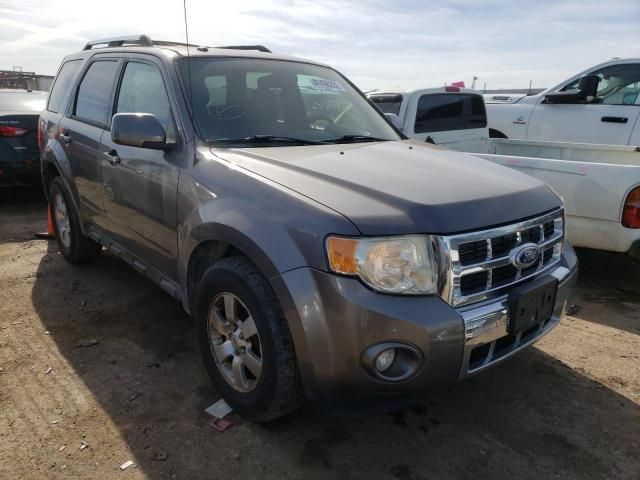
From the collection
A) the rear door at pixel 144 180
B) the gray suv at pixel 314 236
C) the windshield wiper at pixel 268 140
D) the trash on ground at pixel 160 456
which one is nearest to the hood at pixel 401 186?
the gray suv at pixel 314 236

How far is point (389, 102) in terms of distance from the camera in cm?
638

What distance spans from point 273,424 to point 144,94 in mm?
2186

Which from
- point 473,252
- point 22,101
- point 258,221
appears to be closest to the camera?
point 473,252

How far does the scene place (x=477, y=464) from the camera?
91.4 inches

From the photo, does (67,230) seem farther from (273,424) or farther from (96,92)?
(273,424)

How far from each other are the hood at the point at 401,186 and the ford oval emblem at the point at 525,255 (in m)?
0.14

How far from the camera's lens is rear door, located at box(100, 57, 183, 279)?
294 cm

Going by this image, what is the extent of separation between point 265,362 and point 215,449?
1.70 ft

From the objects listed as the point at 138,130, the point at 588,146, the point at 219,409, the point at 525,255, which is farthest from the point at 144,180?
the point at 588,146

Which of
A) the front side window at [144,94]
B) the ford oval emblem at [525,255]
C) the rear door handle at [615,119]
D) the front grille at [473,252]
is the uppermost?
the front side window at [144,94]

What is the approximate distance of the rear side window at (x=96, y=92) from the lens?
3.79 m

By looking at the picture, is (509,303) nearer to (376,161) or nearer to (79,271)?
(376,161)

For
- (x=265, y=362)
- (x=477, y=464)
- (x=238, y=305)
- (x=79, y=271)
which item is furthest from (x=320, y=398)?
(x=79, y=271)

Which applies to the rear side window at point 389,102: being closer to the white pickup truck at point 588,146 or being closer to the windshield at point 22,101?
the white pickup truck at point 588,146
